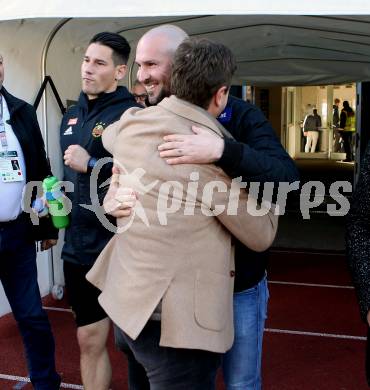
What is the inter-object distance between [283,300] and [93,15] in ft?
10.8

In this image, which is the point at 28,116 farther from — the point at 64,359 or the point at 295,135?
the point at 295,135

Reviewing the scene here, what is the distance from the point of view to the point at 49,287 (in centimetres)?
519

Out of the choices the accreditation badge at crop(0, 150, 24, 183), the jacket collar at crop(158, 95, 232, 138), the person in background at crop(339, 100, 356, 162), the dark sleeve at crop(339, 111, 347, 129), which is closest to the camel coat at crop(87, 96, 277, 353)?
the jacket collar at crop(158, 95, 232, 138)

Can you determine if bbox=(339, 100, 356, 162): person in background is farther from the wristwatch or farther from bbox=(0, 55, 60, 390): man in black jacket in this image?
the wristwatch

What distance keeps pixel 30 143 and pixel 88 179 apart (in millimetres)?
538

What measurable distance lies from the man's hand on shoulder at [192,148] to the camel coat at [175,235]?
2cm

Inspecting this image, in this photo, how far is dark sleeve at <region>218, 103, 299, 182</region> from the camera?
5.08ft

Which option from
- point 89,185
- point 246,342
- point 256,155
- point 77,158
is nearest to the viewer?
point 256,155

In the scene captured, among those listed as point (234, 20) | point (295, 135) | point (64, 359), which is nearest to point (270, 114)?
point (295, 135)

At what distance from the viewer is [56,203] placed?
8.64 feet

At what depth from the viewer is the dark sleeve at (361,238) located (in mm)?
1697

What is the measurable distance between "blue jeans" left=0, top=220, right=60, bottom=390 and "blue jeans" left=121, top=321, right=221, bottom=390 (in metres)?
1.44

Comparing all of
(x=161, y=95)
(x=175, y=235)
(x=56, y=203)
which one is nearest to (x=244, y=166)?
(x=175, y=235)

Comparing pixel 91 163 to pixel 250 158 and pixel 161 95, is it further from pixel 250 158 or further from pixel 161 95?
pixel 250 158
